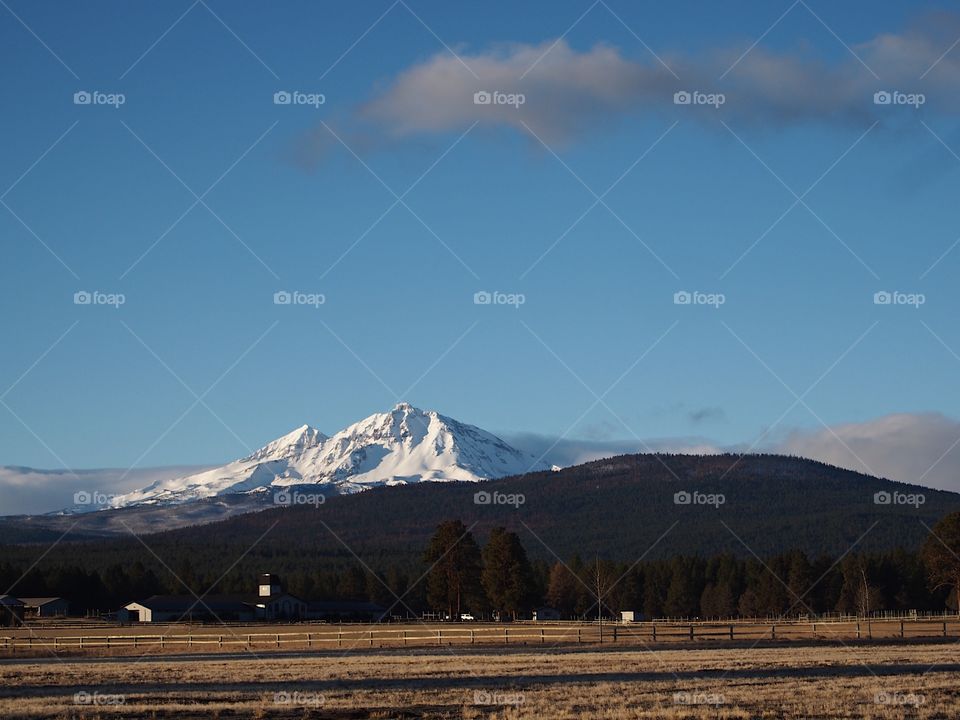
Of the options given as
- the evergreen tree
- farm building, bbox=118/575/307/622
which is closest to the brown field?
the evergreen tree

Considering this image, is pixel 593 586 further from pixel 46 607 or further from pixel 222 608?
pixel 46 607

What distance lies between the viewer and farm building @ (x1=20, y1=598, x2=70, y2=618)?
382ft

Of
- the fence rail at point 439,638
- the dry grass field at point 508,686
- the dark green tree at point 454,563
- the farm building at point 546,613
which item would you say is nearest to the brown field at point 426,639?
the fence rail at point 439,638

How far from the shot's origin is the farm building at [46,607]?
116562 mm

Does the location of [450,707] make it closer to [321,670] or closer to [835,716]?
[835,716]

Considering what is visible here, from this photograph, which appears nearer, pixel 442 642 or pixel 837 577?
pixel 442 642

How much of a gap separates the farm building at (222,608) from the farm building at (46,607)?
602 centimetres

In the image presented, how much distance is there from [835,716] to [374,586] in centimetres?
11180

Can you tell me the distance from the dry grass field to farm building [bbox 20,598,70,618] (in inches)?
2714

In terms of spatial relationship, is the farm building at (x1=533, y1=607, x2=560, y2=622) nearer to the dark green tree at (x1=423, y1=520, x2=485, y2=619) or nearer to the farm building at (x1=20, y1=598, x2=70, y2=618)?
the dark green tree at (x1=423, y1=520, x2=485, y2=619)

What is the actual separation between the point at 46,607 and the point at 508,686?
96.3 meters

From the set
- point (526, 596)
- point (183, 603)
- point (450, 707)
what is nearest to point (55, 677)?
point (450, 707)

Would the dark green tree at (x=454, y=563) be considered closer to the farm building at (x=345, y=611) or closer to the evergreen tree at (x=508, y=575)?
the evergreen tree at (x=508, y=575)

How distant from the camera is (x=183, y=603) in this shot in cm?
11862
